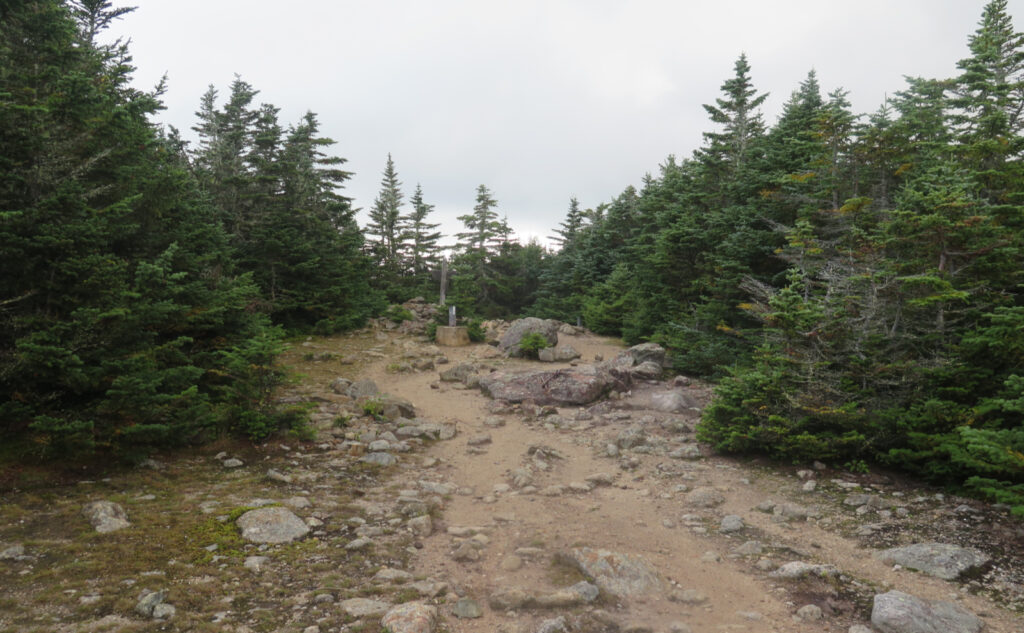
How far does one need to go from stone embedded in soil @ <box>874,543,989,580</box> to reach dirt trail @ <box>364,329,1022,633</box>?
15 centimetres

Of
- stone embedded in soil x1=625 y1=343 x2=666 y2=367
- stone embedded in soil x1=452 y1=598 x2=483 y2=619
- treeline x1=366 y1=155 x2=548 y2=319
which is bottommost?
stone embedded in soil x1=452 y1=598 x2=483 y2=619

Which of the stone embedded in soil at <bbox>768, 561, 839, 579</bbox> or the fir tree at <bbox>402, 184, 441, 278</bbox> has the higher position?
the fir tree at <bbox>402, 184, 441, 278</bbox>

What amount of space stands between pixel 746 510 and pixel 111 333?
9253 millimetres

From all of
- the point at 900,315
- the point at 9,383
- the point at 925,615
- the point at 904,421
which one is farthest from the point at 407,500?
the point at 900,315

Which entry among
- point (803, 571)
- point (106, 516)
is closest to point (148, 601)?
point (106, 516)

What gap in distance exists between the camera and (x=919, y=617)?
12.9 ft

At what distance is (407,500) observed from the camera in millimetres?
6945

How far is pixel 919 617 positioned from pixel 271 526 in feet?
21.0

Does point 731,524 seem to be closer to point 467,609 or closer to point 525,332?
point 467,609

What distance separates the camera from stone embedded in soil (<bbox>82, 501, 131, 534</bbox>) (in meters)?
4.96

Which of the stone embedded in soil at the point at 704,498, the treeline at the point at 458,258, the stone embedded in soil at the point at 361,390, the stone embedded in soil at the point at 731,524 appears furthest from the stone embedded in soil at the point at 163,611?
the treeline at the point at 458,258

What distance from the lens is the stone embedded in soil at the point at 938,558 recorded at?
4.74 m

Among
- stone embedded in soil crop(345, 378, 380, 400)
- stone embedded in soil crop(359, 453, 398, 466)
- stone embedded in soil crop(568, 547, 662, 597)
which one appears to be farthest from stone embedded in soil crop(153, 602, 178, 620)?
stone embedded in soil crop(345, 378, 380, 400)

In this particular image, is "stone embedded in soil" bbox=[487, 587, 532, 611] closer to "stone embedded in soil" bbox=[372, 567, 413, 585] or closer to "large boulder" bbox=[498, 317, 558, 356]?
"stone embedded in soil" bbox=[372, 567, 413, 585]
